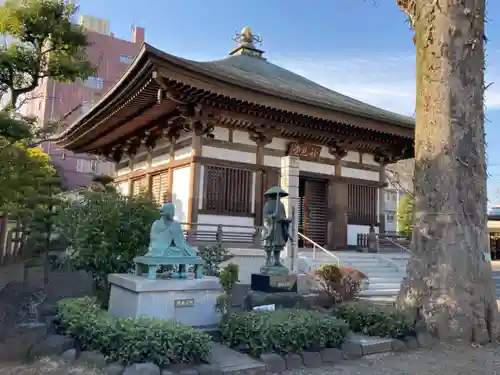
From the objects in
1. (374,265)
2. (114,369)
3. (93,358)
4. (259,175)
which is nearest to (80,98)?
(259,175)

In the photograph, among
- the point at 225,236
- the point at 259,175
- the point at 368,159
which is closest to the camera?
the point at 225,236

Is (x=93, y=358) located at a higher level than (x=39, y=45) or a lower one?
lower

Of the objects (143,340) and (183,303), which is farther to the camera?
(183,303)

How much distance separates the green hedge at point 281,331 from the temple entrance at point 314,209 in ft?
27.3

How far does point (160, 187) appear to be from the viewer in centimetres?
1323

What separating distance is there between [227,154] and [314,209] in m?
3.73

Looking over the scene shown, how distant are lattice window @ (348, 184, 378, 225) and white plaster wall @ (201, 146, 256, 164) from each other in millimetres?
3894

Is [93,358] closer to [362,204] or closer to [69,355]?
[69,355]

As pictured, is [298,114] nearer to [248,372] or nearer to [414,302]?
[414,302]

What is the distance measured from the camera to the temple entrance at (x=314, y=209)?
13.8m

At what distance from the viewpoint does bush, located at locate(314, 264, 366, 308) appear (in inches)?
309

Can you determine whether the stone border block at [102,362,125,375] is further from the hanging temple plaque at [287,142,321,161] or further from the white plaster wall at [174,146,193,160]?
the hanging temple plaque at [287,142,321,161]

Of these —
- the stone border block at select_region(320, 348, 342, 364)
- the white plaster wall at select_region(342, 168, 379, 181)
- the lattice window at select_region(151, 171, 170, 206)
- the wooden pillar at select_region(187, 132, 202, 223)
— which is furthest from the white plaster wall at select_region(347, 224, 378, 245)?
the stone border block at select_region(320, 348, 342, 364)

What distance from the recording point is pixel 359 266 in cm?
1151
